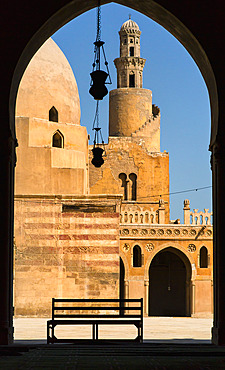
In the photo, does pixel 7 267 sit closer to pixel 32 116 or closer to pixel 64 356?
pixel 64 356

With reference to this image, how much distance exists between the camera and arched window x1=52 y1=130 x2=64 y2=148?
84.1 feet

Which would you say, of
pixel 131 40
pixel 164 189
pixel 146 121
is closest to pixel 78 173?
pixel 164 189

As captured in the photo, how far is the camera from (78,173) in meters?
25.0

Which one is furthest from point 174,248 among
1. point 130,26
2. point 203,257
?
point 130,26

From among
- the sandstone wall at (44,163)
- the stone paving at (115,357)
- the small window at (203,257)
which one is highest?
the sandstone wall at (44,163)

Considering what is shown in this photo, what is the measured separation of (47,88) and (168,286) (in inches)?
593

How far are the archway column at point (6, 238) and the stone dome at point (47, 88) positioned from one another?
51.6 ft

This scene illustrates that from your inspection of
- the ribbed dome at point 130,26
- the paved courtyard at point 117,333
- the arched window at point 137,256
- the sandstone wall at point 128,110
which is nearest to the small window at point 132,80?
the sandstone wall at point 128,110

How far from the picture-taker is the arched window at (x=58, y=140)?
84.1ft

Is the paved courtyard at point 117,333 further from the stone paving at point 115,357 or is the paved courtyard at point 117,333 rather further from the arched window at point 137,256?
the arched window at point 137,256

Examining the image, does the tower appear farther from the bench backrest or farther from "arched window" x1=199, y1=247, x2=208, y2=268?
the bench backrest

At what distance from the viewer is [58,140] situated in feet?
84.4

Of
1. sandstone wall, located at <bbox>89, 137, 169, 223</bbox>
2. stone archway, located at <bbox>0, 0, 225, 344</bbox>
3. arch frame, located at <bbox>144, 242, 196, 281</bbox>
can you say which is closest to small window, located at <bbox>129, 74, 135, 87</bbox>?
sandstone wall, located at <bbox>89, 137, 169, 223</bbox>

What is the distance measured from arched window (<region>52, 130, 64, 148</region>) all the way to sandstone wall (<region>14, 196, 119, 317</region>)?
3.17 m
